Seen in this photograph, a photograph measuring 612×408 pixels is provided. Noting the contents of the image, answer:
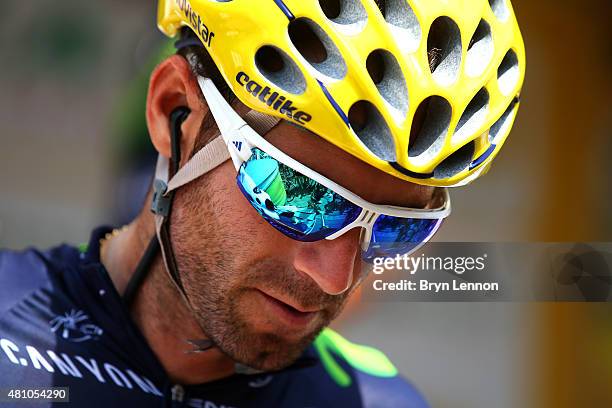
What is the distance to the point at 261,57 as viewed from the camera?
129 centimetres

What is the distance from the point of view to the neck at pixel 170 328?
63.1 inches

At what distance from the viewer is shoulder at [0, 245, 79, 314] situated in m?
1.63

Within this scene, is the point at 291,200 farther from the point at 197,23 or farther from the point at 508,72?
the point at 508,72

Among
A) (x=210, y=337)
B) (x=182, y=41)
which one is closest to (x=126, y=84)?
(x=182, y=41)

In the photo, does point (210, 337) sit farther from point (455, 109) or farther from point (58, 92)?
point (58, 92)

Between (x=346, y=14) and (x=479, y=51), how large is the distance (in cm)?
25

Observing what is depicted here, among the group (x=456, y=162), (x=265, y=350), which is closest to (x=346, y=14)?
(x=456, y=162)

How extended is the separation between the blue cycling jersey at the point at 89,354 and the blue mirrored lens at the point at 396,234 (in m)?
0.41

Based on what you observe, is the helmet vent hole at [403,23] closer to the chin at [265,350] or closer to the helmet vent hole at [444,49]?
the helmet vent hole at [444,49]

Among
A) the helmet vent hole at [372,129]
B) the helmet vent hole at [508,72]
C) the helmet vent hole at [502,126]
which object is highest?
the helmet vent hole at [508,72]

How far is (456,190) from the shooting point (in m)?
2.77

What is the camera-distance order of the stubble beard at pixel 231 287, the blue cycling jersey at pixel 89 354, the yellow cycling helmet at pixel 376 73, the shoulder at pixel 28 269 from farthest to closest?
the shoulder at pixel 28 269 < the blue cycling jersey at pixel 89 354 < the stubble beard at pixel 231 287 < the yellow cycling helmet at pixel 376 73

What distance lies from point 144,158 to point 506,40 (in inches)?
44.6

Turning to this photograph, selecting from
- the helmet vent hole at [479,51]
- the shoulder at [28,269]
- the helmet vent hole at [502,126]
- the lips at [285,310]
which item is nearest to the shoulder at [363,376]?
the lips at [285,310]
